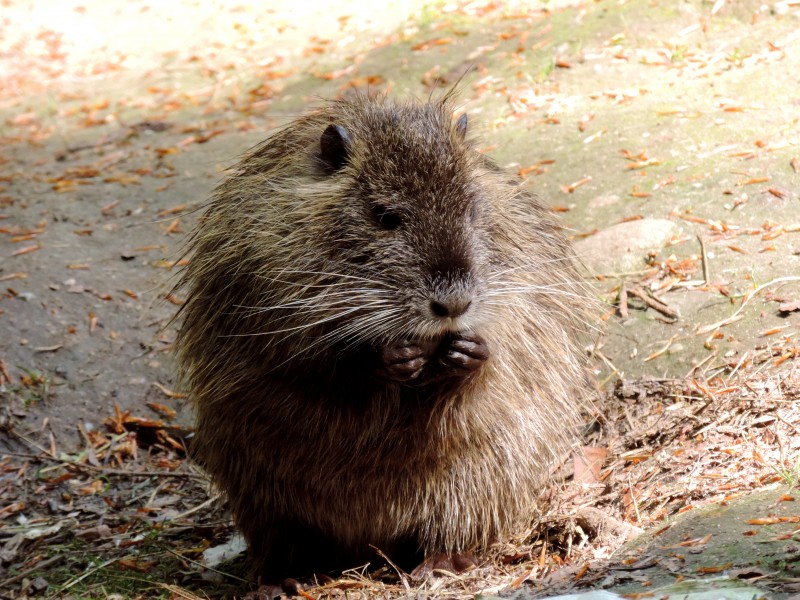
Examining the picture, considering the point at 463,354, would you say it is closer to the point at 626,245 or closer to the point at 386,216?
the point at 386,216

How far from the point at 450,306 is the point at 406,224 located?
34 centimetres

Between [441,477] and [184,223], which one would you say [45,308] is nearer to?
[184,223]

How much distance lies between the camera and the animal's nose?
2834mm

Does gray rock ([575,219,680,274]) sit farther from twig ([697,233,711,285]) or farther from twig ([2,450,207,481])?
twig ([2,450,207,481])

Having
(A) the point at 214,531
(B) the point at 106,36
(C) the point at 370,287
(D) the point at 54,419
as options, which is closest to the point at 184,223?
(D) the point at 54,419

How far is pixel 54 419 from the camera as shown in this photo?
15.9ft

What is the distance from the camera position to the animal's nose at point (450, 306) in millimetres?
2834

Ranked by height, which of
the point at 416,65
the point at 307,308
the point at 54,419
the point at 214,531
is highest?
the point at 416,65

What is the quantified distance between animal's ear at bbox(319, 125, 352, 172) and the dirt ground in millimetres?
1282

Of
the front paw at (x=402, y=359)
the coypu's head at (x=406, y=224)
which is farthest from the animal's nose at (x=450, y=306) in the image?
the front paw at (x=402, y=359)

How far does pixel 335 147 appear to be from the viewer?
3354 mm

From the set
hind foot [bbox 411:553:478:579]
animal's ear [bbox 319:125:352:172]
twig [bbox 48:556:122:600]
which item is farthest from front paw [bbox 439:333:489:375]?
twig [bbox 48:556:122:600]

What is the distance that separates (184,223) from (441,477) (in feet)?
12.1

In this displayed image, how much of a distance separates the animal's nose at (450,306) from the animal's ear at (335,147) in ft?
2.55
